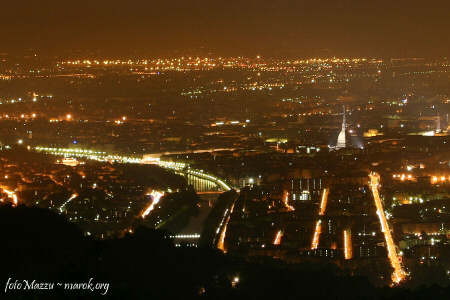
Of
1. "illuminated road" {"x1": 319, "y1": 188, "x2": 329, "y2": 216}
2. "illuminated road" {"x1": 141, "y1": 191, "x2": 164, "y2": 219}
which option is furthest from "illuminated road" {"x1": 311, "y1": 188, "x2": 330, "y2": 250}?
"illuminated road" {"x1": 141, "y1": 191, "x2": 164, "y2": 219}

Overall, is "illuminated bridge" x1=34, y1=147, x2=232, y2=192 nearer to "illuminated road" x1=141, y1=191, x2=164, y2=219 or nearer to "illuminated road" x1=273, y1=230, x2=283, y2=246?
"illuminated road" x1=141, y1=191, x2=164, y2=219

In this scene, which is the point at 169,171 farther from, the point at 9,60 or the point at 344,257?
the point at 9,60

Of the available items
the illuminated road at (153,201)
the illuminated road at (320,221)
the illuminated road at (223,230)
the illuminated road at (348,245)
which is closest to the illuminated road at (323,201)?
the illuminated road at (320,221)

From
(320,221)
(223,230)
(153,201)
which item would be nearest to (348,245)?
(320,221)

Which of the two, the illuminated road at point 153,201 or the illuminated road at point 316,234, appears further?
the illuminated road at point 153,201

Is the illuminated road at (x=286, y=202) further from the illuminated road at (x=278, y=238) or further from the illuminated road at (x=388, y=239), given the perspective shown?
the illuminated road at (x=278, y=238)

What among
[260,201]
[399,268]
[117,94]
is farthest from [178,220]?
[117,94]

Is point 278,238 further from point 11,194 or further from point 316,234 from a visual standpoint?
point 11,194
